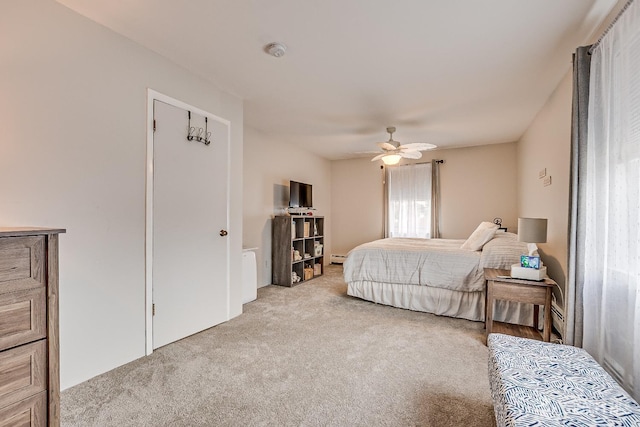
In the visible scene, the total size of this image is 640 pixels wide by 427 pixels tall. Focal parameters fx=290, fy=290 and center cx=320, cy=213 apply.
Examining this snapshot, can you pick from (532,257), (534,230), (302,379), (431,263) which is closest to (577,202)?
(534,230)

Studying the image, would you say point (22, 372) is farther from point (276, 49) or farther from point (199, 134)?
point (276, 49)

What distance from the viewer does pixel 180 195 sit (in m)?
2.65

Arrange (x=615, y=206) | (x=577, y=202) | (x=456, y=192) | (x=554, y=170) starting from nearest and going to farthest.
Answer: (x=615, y=206) < (x=577, y=202) < (x=554, y=170) < (x=456, y=192)

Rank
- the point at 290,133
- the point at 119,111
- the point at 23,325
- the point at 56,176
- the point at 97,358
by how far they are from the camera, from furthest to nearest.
Result: 1. the point at 290,133
2. the point at 119,111
3. the point at 97,358
4. the point at 56,176
5. the point at 23,325

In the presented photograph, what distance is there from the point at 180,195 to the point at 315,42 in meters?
1.74

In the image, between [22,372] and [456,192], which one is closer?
[22,372]

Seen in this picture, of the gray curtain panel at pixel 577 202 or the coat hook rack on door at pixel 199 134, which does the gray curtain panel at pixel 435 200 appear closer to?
the gray curtain panel at pixel 577 202

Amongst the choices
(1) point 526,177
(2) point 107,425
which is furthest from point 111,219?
(1) point 526,177

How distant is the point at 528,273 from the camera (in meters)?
2.58

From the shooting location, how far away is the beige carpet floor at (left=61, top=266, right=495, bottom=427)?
1.66 metres

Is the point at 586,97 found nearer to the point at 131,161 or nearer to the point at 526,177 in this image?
the point at 526,177

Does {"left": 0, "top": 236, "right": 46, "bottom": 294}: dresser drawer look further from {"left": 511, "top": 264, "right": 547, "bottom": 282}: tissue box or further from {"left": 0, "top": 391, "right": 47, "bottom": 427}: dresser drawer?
{"left": 511, "top": 264, "right": 547, "bottom": 282}: tissue box

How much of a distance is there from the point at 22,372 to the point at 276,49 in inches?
95.7

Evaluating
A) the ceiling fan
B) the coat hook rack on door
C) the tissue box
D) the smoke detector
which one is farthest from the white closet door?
the tissue box
